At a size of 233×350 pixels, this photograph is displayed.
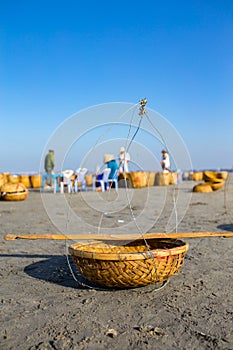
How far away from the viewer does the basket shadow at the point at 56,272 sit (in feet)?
10.7

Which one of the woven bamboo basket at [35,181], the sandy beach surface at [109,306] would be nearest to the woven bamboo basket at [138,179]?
the woven bamboo basket at [35,181]

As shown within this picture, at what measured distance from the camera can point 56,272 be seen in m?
3.61

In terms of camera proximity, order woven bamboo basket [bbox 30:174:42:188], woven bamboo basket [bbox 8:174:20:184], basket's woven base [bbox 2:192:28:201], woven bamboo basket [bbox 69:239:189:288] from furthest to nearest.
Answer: woven bamboo basket [bbox 30:174:42:188] → woven bamboo basket [bbox 8:174:20:184] → basket's woven base [bbox 2:192:28:201] → woven bamboo basket [bbox 69:239:189:288]

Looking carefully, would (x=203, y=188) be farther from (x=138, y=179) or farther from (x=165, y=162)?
(x=138, y=179)

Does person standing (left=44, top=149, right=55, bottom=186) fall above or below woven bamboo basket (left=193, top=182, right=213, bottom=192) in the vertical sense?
above

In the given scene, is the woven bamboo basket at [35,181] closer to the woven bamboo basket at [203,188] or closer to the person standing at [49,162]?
the person standing at [49,162]

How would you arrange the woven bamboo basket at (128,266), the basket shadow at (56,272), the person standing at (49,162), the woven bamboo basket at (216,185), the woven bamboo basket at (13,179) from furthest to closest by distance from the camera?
1. the person standing at (49,162)
2. the woven bamboo basket at (13,179)
3. the woven bamboo basket at (216,185)
4. the basket shadow at (56,272)
5. the woven bamboo basket at (128,266)

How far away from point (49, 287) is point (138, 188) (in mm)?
12893

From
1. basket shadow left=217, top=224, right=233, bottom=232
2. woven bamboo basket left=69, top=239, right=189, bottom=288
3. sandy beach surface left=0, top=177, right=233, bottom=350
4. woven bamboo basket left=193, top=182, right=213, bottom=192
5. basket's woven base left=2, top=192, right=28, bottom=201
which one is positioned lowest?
sandy beach surface left=0, top=177, right=233, bottom=350

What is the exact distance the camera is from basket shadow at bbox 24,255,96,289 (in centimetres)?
326

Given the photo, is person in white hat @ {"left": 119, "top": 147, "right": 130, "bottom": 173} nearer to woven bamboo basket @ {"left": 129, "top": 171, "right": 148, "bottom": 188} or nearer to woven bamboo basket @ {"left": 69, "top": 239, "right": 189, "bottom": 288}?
woven bamboo basket @ {"left": 69, "top": 239, "right": 189, "bottom": 288}

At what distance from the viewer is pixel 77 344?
2.12 metres

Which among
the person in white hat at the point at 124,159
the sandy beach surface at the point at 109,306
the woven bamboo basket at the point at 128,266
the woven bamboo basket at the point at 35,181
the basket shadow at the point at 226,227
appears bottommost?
the sandy beach surface at the point at 109,306

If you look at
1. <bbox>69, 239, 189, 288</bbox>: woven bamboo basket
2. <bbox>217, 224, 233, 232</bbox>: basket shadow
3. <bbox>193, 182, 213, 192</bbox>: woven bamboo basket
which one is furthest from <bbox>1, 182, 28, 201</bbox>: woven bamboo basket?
<bbox>69, 239, 189, 288</bbox>: woven bamboo basket
